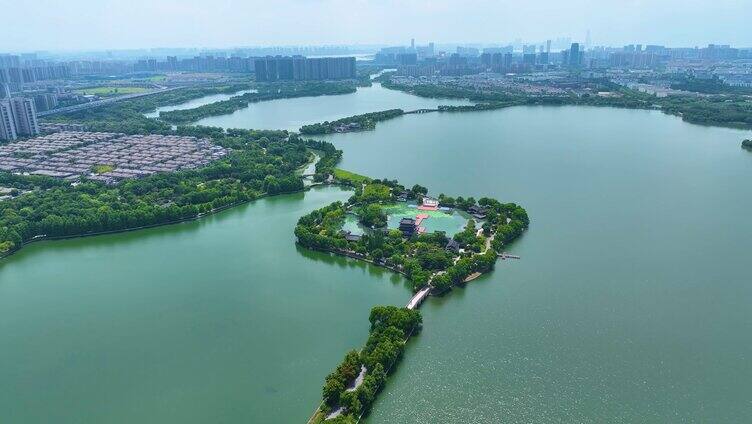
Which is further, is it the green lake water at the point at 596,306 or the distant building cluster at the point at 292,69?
the distant building cluster at the point at 292,69

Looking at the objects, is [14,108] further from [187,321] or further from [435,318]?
[435,318]

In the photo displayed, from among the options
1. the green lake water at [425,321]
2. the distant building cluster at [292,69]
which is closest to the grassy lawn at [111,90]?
the distant building cluster at [292,69]

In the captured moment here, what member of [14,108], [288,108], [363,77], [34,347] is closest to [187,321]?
[34,347]

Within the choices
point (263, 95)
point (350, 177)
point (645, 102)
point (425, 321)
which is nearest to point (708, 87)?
point (645, 102)

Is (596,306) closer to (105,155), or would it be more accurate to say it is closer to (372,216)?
(372,216)

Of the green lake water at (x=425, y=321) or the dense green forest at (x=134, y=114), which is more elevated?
the dense green forest at (x=134, y=114)

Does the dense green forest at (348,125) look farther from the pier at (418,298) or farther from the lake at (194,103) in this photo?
the pier at (418,298)

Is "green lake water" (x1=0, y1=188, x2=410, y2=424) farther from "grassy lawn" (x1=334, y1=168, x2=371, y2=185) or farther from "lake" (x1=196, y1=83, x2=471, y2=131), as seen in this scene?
"lake" (x1=196, y1=83, x2=471, y2=131)
